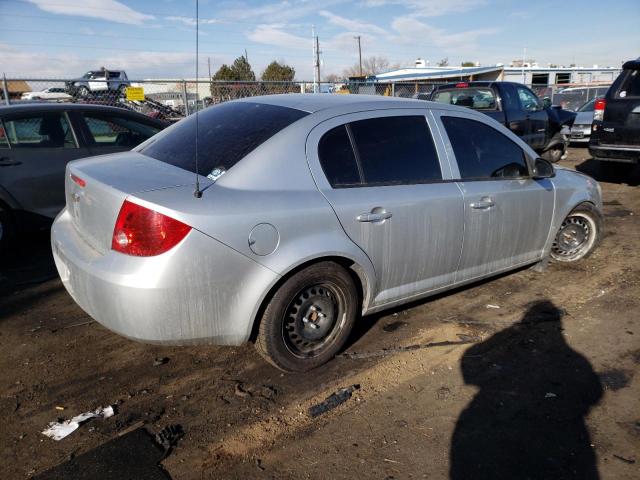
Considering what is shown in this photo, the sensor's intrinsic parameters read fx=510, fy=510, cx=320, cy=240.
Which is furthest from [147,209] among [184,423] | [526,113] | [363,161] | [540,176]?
[526,113]

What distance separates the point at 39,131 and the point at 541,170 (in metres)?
5.07

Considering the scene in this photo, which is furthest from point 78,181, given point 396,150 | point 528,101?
point 528,101

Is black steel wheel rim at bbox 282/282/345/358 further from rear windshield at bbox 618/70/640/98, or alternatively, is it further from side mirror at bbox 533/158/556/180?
rear windshield at bbox 618/70/640/98

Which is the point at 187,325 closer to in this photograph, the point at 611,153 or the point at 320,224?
the point at 320,224

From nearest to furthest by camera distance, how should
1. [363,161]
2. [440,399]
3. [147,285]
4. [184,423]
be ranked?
[147,285], [184,423], [440,399], [363,161]

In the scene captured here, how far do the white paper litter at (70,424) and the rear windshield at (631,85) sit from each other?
850 centimetres

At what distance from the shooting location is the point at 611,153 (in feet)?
27.1

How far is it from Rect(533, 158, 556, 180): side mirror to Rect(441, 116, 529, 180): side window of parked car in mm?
74

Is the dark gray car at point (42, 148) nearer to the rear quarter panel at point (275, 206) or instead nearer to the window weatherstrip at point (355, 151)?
the rear quarter panel at point (275, 206)

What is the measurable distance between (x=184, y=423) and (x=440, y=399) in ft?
4.75

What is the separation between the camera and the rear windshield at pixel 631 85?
26.0 ft

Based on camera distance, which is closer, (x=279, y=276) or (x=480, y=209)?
(x=279, y=276)

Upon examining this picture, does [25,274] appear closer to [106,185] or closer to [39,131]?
[39,131]

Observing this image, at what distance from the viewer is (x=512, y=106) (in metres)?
9.98
